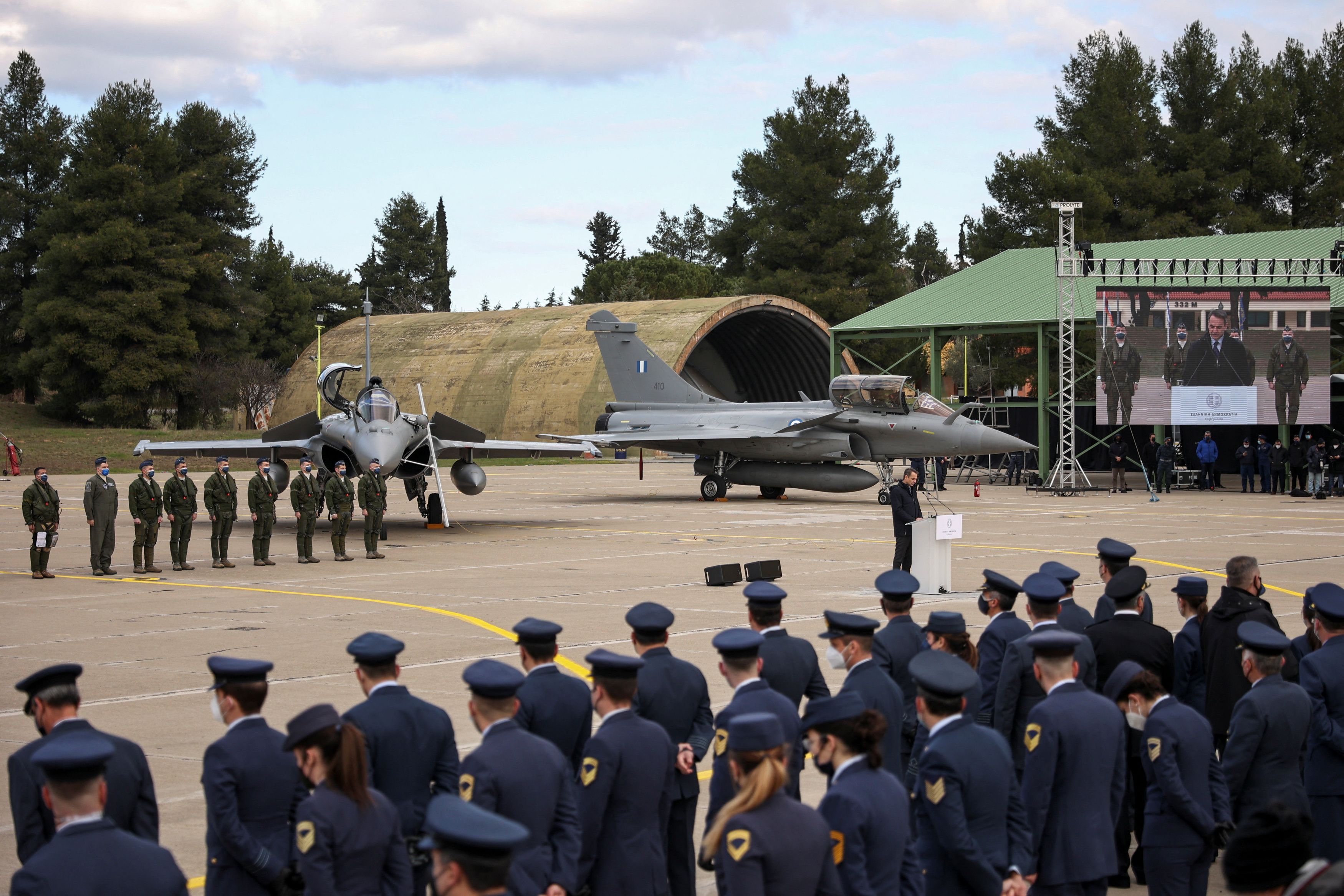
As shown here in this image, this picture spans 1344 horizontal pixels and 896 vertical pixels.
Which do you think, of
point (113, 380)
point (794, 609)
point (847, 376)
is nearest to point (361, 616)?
point (794, 609)

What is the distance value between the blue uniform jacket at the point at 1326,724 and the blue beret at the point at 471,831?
4508 mm

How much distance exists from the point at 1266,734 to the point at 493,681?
3.49 meters

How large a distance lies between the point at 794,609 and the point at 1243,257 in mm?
31977

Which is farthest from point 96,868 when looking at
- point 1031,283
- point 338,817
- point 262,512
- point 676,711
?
point 1031,283

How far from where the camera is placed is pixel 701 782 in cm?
770

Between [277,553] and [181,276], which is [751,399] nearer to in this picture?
[181,276]

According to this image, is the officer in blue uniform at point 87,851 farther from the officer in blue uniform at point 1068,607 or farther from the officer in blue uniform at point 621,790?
the officer in blue uniform at point 1068,607

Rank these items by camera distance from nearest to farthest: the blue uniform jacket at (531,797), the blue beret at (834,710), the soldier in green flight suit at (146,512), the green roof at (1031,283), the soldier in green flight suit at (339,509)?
the blue beret at (834,710) < the blue uniform jacket at (531,797) < the soldier in green flight suit at (146,512) < the soldier in green flight suit at (339,509) < the green roof at (1031,283)

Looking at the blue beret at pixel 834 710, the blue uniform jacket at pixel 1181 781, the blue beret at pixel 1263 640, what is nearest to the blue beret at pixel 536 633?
the blue beret at pixel 834 710

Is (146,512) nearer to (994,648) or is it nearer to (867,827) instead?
(994,648)

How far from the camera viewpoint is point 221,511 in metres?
18.5

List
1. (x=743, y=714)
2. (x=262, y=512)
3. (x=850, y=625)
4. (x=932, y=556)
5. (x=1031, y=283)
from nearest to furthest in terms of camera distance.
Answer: (x=743, y=714), (x=850, y=625), (x=932, y=556), (x=262, y=512), (x=1031, y=283)

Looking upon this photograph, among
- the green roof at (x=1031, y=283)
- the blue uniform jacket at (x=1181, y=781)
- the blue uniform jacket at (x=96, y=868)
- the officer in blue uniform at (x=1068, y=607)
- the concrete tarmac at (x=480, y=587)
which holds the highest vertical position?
the green roof at (x=1031, y=283)

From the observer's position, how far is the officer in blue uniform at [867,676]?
5.42 meters
